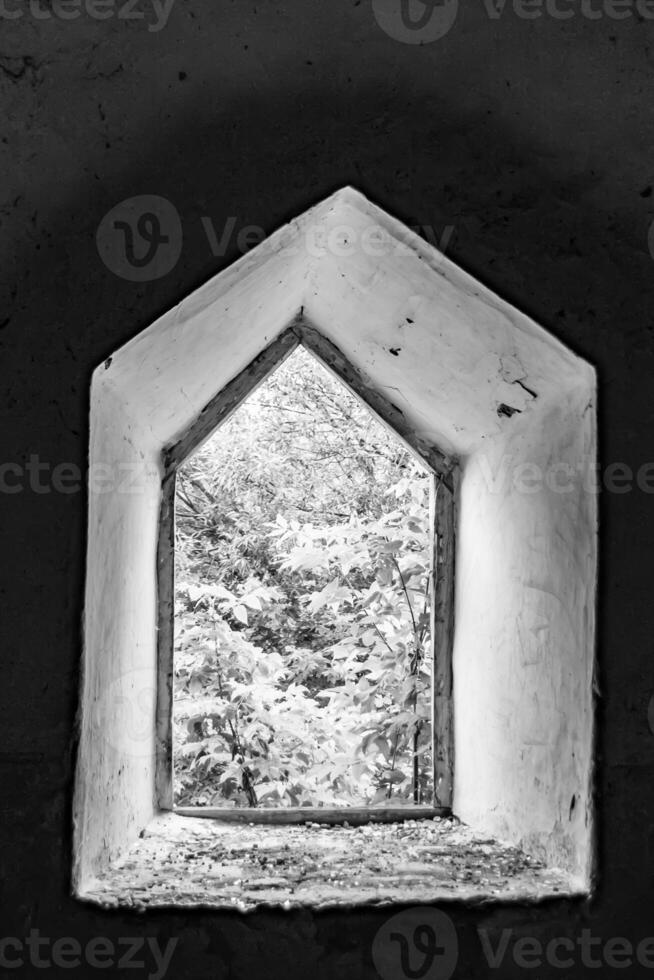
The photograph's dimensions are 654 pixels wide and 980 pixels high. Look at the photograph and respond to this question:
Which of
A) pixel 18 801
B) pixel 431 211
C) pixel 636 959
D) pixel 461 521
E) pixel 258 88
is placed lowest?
pixel 636 959

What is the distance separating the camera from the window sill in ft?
3.21

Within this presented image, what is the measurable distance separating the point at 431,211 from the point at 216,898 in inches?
32.5

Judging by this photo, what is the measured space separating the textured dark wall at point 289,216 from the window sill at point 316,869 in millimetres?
28

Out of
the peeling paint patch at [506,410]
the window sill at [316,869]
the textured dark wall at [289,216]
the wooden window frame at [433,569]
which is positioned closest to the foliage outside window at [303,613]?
the wooden window frame at [433,569]

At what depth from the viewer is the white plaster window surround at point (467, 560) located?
1.02 metres

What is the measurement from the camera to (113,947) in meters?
Result: 0.94

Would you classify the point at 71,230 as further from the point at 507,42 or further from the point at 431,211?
the point at 507,42

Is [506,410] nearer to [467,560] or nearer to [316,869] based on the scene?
[467,560]

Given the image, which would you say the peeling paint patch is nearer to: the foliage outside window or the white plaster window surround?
the white plaster window surround

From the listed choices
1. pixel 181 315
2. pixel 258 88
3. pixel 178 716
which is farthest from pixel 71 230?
pixel 178 716

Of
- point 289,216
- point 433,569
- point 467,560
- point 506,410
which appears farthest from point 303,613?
point 289,216

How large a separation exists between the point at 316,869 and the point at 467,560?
57cm

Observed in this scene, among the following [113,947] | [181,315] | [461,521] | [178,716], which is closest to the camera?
[113,947]

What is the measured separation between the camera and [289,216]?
101cm
